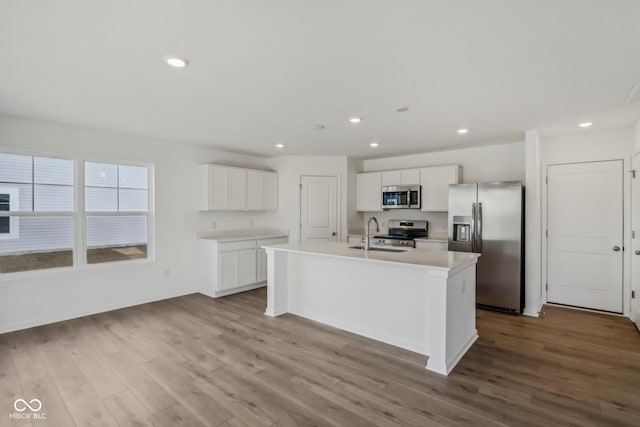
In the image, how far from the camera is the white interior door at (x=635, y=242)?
3.68 m

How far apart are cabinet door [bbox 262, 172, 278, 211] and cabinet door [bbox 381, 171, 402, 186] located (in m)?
2.01

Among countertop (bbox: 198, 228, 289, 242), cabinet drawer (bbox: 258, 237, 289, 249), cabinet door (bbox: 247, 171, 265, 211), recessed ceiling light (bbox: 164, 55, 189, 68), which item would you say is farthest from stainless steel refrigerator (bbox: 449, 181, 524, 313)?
recessed ceiling light (bbox: 164, 55, 189, 68)

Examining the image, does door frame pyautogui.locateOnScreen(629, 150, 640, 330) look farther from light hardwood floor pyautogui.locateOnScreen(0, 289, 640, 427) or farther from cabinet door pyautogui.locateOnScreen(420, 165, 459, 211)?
cabinet door pyautogui.locateOnScreen(420, 165, 459, 211)

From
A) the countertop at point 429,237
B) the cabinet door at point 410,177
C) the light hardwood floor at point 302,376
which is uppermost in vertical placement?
the cabinet door at point 410,177

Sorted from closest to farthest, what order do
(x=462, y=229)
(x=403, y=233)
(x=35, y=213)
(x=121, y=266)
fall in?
(x=35, y=213), (x=121, y=266), (x=462, y=229), (x=403, y=233)

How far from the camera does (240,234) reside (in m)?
5.84

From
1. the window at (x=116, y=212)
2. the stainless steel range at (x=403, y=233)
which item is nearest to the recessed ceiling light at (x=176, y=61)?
the window at (x=116, y=212)

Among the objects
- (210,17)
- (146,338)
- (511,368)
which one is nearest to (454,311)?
(511,368)

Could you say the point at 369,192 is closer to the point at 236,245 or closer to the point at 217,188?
the point at 236,245

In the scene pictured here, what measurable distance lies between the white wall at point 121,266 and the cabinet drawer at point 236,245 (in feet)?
1.93

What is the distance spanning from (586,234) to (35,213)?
692cm

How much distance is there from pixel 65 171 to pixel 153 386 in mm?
3036

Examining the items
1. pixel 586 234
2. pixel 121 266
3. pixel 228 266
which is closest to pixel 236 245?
pixel 228 266

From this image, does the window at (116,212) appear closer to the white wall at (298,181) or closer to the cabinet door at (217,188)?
the cabinet door at (217,188)
